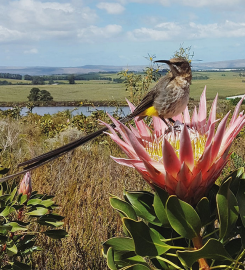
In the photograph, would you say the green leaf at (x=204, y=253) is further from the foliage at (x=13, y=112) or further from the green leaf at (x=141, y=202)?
the foliage at (x=13, y=112)

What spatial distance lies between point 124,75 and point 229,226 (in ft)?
15.6

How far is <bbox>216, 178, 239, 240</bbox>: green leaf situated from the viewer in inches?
22.3

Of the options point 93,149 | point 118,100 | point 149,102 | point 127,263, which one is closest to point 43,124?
point 118,100

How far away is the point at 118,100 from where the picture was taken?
243 inches

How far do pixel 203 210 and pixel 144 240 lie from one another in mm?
138

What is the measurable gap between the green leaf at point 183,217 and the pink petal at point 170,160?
89 mm

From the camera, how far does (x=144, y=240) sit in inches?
23.5

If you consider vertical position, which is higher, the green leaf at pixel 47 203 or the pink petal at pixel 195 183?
the pink petal at pixel 195 183

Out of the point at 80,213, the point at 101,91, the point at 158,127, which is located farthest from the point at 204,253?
the point at 101,91

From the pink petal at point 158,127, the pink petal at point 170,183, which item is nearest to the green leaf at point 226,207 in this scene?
the pink petal at point 170,183

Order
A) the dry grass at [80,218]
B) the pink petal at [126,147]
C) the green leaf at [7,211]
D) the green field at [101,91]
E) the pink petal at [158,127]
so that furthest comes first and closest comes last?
the green field at [101,91] → the dry grass at [80,218] → the green leaf at [7,211] → the pink petal at [158,127] → the pink petal at [126,147]

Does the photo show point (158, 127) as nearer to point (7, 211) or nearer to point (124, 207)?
point (124, 207)

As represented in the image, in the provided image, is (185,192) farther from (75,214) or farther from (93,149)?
(93,149)

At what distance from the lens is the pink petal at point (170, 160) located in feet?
2.04
